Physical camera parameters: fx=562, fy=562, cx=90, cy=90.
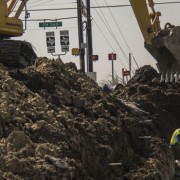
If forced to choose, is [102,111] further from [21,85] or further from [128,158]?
[21,85]

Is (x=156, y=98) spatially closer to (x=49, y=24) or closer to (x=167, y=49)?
(x=167, y=49)

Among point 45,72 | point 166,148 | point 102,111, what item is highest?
point 45,72

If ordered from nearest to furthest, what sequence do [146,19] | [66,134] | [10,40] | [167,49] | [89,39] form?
[66,134] → [10,40] → [167,49] → [146,19] → [89,39]

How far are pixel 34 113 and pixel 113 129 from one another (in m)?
3.09

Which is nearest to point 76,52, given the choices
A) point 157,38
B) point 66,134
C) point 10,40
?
point 157,38

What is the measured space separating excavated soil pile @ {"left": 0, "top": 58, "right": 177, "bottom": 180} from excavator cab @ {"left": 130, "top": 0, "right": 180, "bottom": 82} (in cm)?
217

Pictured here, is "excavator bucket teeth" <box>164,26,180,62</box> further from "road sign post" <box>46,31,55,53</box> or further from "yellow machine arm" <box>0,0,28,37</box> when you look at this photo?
"road sign post" <box>46,31,55,53</box>

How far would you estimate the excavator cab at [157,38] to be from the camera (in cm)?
1755

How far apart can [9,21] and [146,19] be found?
201 inches

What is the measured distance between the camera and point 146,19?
1833cm

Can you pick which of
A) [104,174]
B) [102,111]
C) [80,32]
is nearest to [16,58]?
[102,111]

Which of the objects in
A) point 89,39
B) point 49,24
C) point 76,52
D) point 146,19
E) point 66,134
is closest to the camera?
point 66,134

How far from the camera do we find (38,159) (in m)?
8.52

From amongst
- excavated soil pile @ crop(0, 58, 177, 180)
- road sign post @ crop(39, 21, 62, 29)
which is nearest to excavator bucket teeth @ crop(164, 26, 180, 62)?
excavated soil pile @ crop(0, 58, 177, 180)
